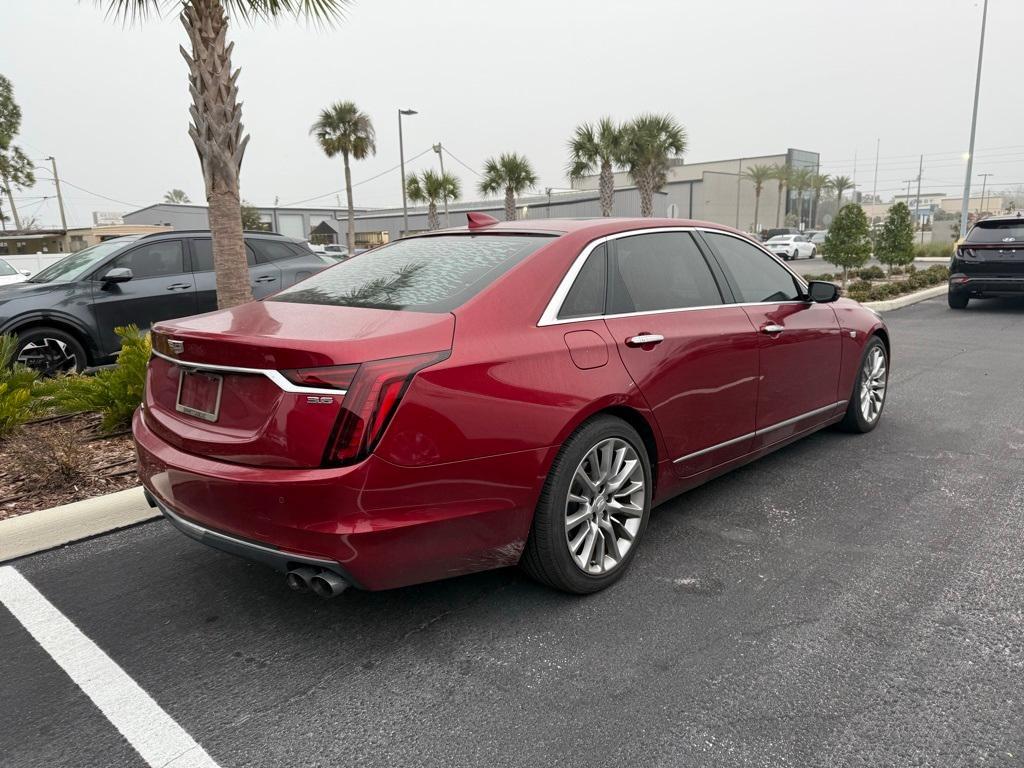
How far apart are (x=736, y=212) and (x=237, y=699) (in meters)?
76.1

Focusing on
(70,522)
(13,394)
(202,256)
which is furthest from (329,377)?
(202,256)

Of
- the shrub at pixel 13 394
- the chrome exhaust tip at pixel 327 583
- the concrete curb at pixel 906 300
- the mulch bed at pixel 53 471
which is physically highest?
the shrub at pixel 13 394

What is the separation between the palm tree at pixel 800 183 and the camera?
237 ft

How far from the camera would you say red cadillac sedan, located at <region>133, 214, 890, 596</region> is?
240cm

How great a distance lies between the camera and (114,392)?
203 inches

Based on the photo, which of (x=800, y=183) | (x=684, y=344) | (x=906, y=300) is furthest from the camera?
(x=800, y=183)

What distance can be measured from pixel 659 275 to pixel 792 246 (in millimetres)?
37650

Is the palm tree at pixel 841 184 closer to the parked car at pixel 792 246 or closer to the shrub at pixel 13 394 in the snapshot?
the parked car at pixel 792 246

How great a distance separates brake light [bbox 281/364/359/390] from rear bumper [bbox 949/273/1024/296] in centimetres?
1339

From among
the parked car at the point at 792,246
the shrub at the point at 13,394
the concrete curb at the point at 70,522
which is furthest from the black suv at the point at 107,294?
the parked car at the point at 792,246

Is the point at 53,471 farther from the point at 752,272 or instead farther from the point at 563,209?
the point at 563,209

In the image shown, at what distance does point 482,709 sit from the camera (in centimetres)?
238

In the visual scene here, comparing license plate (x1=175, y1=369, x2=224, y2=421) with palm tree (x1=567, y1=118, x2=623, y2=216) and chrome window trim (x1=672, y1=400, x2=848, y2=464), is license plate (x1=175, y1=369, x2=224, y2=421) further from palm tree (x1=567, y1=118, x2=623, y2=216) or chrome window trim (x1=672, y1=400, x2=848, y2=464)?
palm tree (x1=567, y1=118, x2=623, y2=216)

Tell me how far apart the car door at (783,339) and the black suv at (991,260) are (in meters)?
9.81
